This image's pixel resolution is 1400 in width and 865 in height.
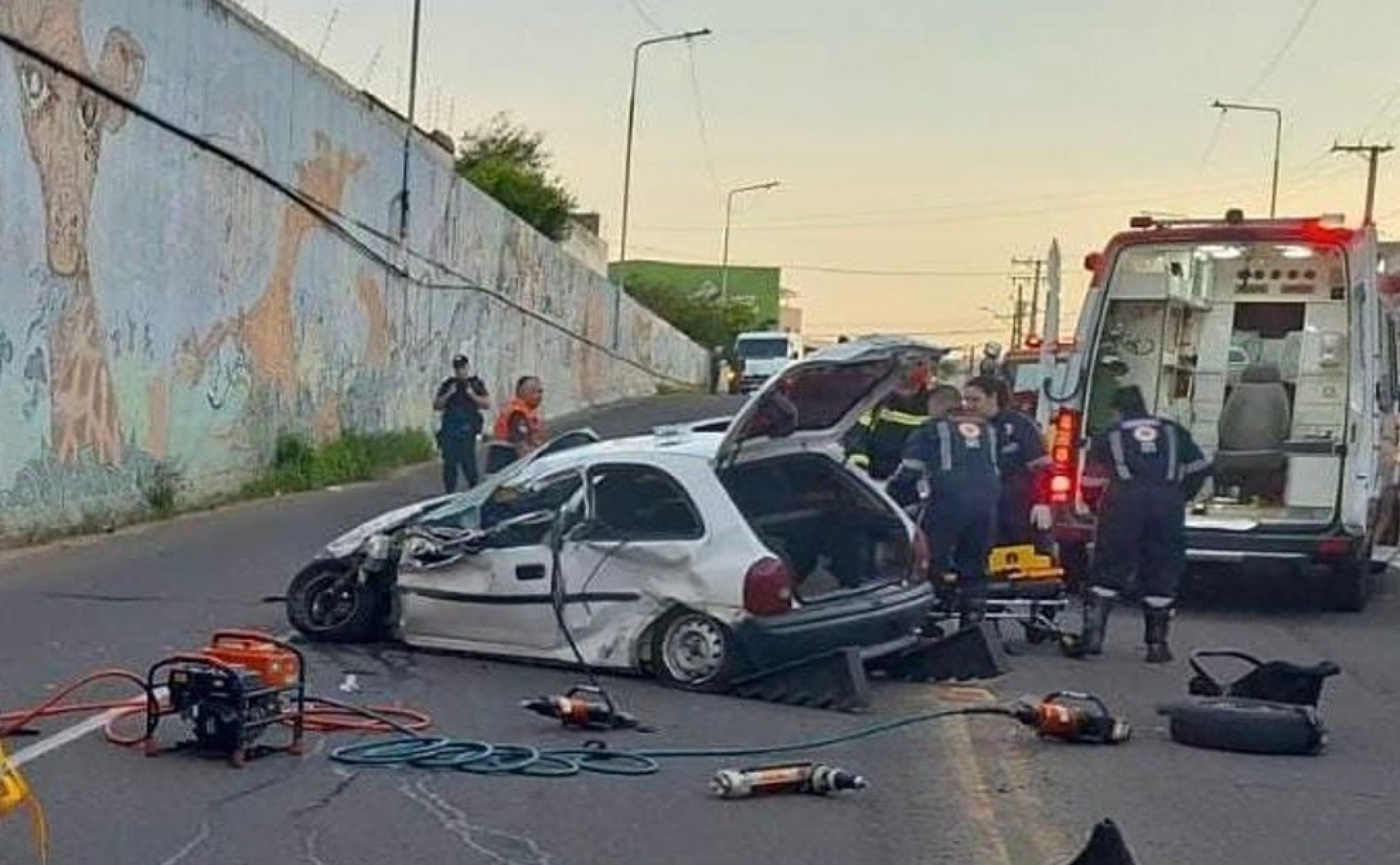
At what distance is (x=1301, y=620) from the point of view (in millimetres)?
14352

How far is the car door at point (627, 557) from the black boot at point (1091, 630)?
2.90 meters

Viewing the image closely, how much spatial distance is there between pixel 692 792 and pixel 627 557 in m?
2.49

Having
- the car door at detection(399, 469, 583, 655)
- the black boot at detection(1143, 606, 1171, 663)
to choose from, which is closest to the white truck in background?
the black boot at detection(1143, 606, 1171, 663)

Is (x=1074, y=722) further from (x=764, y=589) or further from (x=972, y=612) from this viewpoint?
(x=972, y=612)

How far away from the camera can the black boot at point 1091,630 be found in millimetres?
11797

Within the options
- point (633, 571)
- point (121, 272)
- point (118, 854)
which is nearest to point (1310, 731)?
point (633, 571)

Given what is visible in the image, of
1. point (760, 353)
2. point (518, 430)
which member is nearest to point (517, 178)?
point (760, 353)

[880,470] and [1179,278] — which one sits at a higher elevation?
[1179,278]

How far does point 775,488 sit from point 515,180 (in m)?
41.3

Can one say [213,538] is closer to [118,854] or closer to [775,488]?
[775,488]

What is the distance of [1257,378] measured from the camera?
50.5 feet

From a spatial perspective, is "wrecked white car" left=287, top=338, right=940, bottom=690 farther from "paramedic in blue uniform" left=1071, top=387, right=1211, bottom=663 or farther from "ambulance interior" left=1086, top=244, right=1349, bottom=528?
"ambulance interior" left=1086, top=244, right=1349, bottom=528

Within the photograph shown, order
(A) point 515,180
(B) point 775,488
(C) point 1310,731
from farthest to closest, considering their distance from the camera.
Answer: (A) point 515,180
(B) point 775,488
(C) point 1310,731

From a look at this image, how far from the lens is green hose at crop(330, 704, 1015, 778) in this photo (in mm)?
8016
